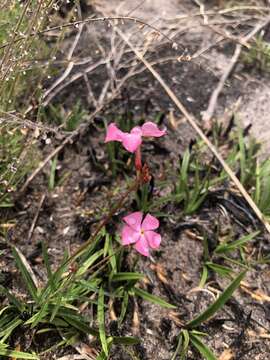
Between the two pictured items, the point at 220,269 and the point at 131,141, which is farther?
the point at 220,269

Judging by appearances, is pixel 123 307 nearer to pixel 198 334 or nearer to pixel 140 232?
pixel 198 334

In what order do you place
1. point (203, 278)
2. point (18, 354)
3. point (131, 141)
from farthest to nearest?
point (203, 278), point (18, 354), point (131, 141)

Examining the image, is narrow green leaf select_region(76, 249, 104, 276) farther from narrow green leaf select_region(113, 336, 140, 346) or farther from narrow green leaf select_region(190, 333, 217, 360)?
narrow green leaf select_region(190, 333, 217, 360)

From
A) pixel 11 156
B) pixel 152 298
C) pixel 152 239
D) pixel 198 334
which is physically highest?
pixel 152 239

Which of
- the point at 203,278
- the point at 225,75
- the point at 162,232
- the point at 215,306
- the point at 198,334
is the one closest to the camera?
the point at 215,306

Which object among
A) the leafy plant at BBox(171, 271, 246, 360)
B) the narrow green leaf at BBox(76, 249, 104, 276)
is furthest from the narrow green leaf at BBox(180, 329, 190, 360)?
the narrow green leaf at BBox(76, 249, 104, 276)

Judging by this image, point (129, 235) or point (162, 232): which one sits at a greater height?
point (129, 235)

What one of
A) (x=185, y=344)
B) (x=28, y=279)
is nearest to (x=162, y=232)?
(x=185, y=344)
